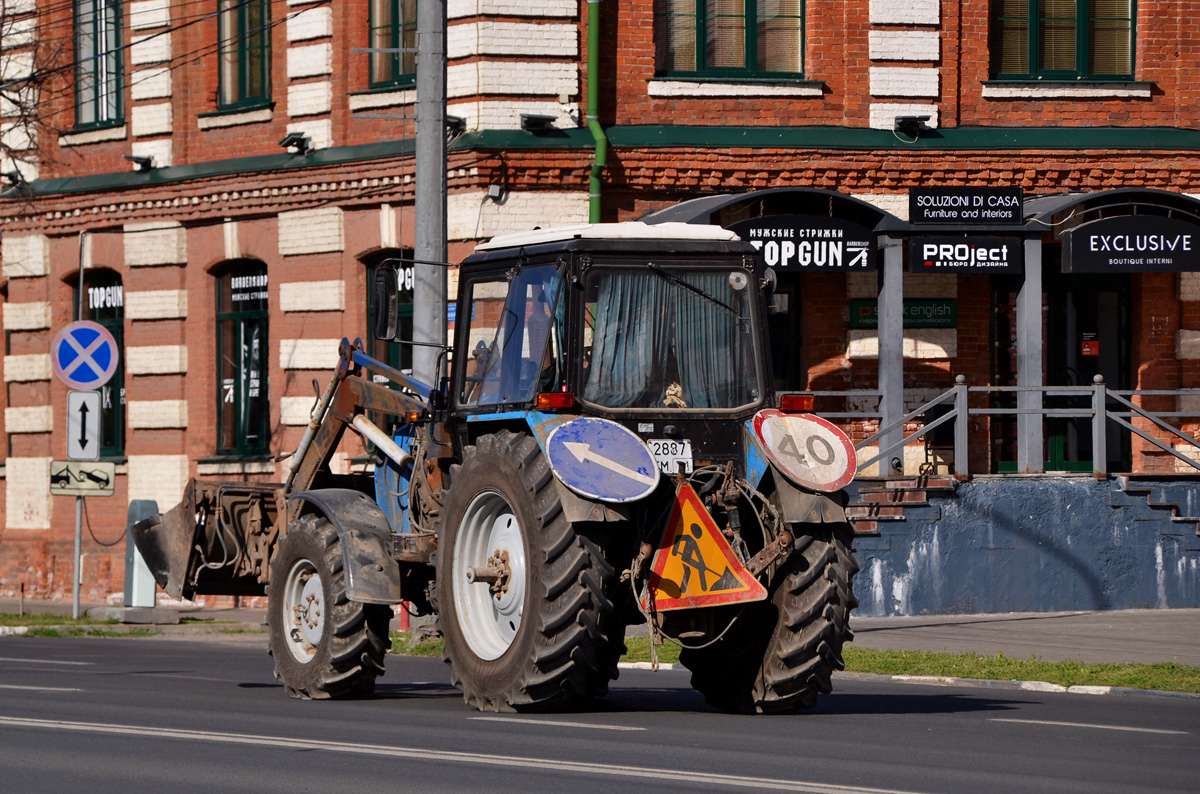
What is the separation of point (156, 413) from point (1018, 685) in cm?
1429

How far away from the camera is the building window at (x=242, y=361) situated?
2439 centimetres

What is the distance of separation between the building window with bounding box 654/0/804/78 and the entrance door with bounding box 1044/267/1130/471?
413 centimetres

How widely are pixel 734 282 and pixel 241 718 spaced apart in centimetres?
363

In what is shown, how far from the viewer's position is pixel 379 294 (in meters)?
11.3

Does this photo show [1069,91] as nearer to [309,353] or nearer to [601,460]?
[309,353]

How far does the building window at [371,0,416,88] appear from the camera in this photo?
22.7 meters

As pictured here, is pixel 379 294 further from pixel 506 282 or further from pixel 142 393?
pixel 142 393

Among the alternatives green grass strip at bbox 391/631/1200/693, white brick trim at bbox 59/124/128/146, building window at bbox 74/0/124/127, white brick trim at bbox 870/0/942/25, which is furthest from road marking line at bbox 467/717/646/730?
building window at bbox 74/0/124/127

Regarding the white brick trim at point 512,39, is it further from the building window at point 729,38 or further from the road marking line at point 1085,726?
the road marking line at point 1085,726

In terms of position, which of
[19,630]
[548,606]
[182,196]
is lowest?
[19,630]

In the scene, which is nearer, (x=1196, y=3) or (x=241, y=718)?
(x=241, y=718)

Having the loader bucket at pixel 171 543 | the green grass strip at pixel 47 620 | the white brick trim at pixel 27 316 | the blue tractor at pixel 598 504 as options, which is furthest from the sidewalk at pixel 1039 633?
the white brick trim at pixel 27 316

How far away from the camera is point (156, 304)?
25.2 meters

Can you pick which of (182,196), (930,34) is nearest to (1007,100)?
(930,34)
